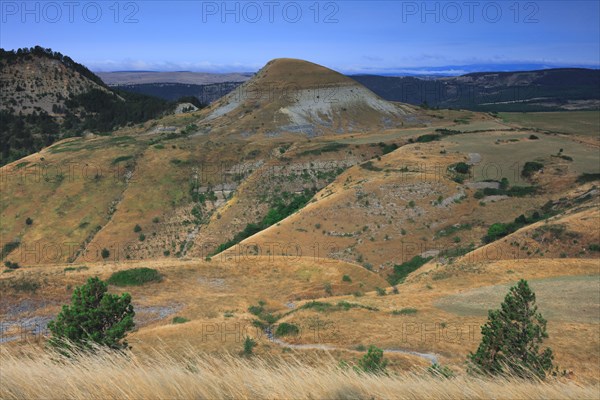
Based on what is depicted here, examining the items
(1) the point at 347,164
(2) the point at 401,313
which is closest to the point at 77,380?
(2) the point at 401,313

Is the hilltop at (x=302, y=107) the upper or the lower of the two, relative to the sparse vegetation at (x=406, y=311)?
upper

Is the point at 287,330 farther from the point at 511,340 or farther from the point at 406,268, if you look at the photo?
the point at 406,268

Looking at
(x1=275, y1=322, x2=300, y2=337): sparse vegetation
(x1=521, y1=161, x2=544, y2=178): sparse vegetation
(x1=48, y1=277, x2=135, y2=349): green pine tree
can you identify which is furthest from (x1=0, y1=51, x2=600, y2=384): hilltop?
(x1=48, y1=277, x2=135, y2=349): green pine tree

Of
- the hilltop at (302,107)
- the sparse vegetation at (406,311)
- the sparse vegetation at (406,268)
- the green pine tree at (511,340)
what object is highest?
the hilltop at (302,107)

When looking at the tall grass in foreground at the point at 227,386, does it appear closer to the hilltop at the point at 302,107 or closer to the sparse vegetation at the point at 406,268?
the sparse vegetation at the point at 406,268

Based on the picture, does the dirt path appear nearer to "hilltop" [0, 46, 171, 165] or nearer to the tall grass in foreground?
the tall grass in foreground

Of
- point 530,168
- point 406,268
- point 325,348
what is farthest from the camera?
point 530,168

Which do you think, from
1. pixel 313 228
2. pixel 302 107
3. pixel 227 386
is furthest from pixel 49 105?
pixel 227 386

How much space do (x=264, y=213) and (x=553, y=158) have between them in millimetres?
32566

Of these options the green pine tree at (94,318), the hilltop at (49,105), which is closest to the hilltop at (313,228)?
the green pine tree at (94,318)

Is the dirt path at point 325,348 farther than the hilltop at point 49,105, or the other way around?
the hilltop at point 49,105

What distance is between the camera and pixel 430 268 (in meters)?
28.2

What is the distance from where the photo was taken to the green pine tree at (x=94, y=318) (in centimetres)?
1124

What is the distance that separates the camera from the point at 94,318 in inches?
466
